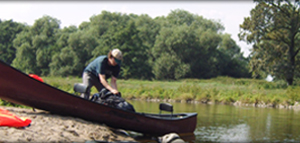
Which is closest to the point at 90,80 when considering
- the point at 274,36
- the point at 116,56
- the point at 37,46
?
the point at 116,56

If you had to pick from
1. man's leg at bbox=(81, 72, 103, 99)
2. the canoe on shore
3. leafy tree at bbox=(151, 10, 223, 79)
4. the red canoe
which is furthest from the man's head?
leafy tree at bbox=(151, 10, 223, 79)

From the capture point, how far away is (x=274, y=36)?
114 ft

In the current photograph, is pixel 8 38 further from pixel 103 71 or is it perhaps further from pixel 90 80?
pixel 103 71

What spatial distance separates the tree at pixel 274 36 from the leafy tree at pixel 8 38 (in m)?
43.1

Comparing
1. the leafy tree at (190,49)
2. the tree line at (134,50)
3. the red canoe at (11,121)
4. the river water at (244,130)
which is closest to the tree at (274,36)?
the tree line at (134,50)

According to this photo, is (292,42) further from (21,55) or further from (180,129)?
(21,55)

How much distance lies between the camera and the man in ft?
28.9

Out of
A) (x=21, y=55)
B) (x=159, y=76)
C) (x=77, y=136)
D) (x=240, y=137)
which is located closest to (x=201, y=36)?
(x=159, y=76)

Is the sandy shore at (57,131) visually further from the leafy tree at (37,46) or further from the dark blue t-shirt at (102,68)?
the leafy tree at (37,46)

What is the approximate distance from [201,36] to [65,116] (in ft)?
156

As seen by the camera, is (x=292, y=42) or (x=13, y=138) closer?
(x=13, y=138)

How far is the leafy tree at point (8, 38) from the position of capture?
62.6 meters

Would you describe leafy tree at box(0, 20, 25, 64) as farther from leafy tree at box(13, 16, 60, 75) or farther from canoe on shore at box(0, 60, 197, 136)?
canoe on shore at box(0, 60, 197, 136)

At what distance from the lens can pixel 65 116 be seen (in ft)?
27.5
